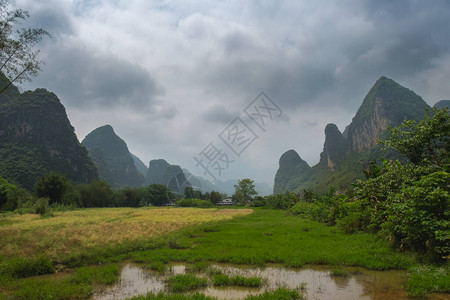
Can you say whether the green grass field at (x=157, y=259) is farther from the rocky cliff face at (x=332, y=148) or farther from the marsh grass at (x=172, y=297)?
the rocky cliff face at (x=332, y=148)

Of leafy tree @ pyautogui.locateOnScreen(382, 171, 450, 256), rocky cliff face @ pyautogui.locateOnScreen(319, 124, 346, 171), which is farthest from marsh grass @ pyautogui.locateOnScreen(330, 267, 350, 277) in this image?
rocky cliff face @ pyautogui.locateOnScreen(319, 124, 346, 171)

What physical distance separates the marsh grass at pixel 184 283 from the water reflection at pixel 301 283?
231mm

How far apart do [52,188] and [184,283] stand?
5024cm

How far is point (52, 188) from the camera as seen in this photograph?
4541 cm

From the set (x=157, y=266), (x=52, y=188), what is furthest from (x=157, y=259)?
(x=52, y=188)

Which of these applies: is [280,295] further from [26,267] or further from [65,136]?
[65,136]

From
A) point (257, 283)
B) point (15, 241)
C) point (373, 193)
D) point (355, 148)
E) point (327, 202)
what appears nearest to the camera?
point (257, 283)

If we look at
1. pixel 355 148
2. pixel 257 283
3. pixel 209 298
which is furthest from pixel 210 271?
pixel 355 148

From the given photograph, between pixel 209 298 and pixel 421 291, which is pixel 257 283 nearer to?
pixel 209 298

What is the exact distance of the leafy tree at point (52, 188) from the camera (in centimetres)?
4491

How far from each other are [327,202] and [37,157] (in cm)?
9598

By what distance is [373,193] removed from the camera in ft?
41.7

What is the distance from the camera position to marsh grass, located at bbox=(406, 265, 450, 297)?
17.5 ft

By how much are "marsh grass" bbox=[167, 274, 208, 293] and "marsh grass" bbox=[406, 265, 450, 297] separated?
4905 mm
